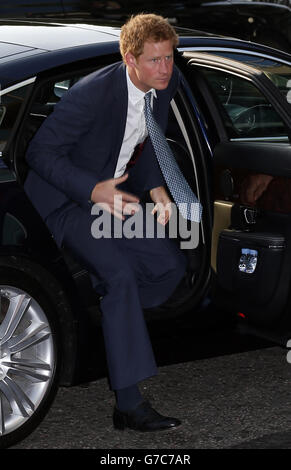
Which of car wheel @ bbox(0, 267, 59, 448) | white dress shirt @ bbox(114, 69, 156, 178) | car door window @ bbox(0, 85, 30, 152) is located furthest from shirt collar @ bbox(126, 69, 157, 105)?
car wheel @ bbox(0, 267, 59, 448)

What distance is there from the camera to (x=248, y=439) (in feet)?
14.0

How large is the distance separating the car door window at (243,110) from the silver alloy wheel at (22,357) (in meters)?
1.17

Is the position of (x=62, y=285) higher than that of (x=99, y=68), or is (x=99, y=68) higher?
(x=99, y=68)

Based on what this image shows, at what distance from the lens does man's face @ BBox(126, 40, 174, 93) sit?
13.2 ft

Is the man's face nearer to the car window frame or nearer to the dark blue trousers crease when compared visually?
the car window frame

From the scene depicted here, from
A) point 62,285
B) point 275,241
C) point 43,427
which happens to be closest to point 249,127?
point 275,241

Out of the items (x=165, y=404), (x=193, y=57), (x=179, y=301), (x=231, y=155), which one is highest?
(x=193, y=57)

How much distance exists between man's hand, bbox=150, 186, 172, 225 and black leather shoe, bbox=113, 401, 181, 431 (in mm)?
697

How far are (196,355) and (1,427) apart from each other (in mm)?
949

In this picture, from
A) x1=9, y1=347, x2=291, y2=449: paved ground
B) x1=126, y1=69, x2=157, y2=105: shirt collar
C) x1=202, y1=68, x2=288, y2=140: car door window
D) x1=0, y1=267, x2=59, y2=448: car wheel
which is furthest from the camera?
x1=202, y1=68, x2=288, y2=140: car door window

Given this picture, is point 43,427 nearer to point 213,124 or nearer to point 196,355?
point 196,355

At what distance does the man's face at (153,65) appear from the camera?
13.2 feet

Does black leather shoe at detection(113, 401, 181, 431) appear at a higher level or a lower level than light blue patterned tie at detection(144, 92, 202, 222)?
lower

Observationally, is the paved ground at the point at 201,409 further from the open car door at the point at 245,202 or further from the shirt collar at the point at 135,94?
the shirt collar at the point at 135,94
